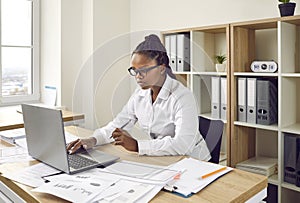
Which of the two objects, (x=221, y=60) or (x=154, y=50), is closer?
(x=154, y=50)

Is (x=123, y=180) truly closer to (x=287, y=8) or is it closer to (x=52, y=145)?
(x=52, y=145)

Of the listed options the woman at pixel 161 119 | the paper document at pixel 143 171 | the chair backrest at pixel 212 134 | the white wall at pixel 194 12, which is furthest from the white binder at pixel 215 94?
the white wall at pixel 194 12

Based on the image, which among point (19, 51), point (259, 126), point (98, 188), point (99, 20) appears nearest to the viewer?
point (98, 188)

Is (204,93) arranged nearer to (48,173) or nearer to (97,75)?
(97,75)

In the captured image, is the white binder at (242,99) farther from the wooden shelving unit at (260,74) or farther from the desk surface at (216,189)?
the desk surface at (216,189)

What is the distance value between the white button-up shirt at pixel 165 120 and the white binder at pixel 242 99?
967 mm

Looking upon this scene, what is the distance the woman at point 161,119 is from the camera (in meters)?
1.17

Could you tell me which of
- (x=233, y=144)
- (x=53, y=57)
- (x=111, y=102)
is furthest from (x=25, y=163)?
(x=53, y=57)

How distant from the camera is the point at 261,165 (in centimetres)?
213

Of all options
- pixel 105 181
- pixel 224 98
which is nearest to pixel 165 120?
pixel 105 181

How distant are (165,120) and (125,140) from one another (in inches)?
6.9

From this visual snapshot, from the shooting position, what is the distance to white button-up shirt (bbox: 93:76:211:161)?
1.22 meters

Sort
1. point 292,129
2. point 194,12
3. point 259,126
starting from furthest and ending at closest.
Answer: point 194,12, point 259,126, point 292,129

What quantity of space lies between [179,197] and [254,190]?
0.25 m
